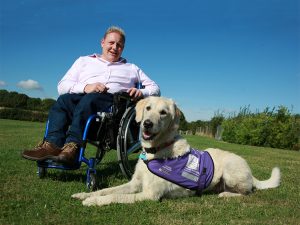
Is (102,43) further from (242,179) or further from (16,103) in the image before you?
(16,103)

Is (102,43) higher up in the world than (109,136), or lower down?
higher up

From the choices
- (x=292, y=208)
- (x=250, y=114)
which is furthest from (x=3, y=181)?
(x=250, y=114)

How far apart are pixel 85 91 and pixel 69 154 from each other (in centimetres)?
110

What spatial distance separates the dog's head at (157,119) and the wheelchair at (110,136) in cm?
42

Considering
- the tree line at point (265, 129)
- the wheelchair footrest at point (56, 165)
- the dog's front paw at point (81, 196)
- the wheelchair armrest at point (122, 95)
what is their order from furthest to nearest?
the tree line at point (265, 129)
the wheelchair armrest at point (122, 95)
the wheelchair footrest at point (56, 165)
the dog's front paw at point (81, 196)

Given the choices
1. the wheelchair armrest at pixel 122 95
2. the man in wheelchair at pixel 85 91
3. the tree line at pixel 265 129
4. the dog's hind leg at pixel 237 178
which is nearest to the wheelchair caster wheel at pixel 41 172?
the man in wheelchair at pixel 85 91

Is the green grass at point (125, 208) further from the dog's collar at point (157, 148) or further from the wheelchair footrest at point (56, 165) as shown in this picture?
the dog's collar at point (157, 148)

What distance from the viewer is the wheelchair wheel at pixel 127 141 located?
5082 millimetres

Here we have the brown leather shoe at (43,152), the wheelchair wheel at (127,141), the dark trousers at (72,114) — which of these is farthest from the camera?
the wheelchair wheel at (127,141)

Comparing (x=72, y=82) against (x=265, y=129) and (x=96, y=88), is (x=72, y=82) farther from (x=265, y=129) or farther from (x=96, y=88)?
(x=265, y=129)

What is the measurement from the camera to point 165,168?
4.44 m

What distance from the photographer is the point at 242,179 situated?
194 inches

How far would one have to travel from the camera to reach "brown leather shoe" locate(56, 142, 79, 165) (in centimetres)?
459

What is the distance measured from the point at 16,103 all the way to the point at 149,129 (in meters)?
46.9
